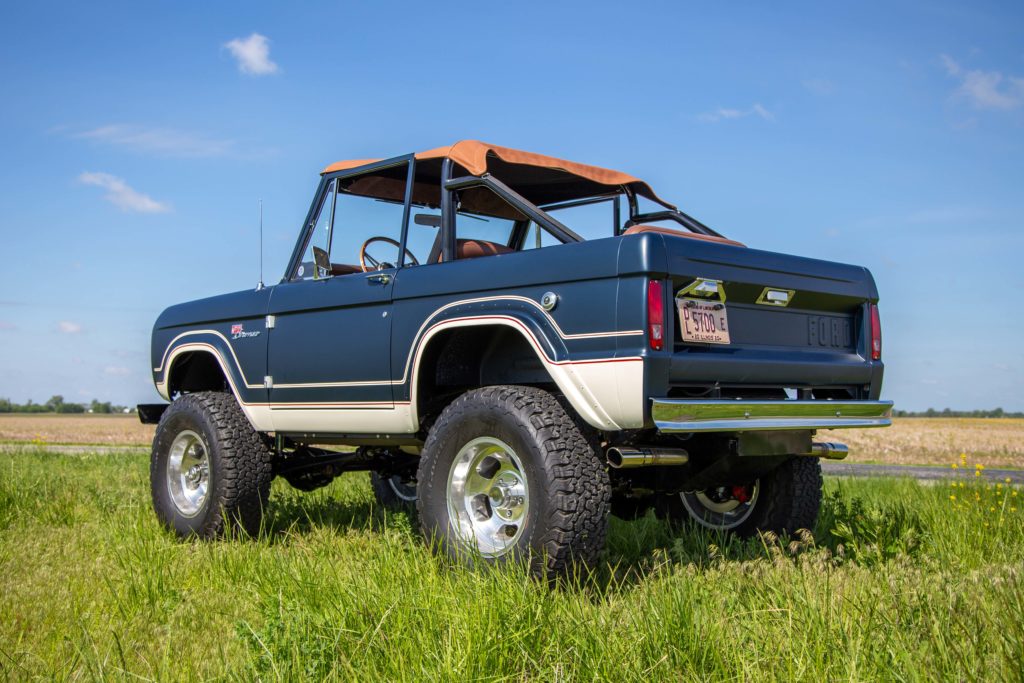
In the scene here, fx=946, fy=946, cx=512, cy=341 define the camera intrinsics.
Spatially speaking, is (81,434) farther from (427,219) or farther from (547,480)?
(547,480)

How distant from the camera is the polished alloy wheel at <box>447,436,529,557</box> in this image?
4078 mm

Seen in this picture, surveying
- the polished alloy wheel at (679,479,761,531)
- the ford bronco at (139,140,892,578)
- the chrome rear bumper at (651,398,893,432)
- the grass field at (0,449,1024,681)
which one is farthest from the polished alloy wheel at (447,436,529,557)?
the polished alloy wheel at (679,479,761,531)

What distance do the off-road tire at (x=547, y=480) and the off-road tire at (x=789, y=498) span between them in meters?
1.54

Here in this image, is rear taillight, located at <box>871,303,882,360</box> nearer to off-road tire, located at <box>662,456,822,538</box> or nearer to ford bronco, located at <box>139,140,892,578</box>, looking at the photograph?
ford bronco, located at <box>139,140,892,578</box>

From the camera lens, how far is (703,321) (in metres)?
3.99

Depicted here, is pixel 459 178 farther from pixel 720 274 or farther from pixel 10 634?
pixel 10 634

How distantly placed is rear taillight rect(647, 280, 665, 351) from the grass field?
91cm

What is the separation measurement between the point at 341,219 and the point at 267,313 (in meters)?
0.72

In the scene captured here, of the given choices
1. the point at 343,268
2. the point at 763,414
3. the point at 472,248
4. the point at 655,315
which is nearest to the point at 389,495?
the point at 343,268

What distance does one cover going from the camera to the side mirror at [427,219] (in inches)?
215

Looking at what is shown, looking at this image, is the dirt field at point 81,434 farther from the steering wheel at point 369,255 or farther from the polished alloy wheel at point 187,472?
the steering wheel at point 369,255

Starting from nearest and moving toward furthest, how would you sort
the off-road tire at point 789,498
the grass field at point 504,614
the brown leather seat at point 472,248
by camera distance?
the grass field at point 504,614
the off-road tire at point 789,498
the brown leather seat at point 472,248

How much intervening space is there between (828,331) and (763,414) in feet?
3.11

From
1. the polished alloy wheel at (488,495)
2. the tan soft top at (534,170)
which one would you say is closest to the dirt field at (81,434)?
the tan soft top at (534,170)
